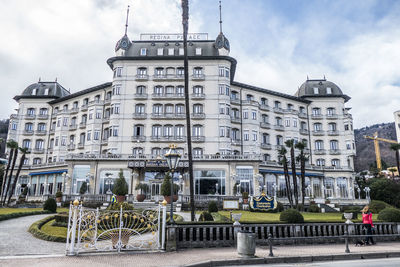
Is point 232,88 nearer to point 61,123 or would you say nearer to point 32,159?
point 61,123

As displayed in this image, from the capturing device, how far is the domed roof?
56003 millimetres

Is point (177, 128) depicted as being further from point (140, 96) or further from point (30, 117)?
point (30, 117)

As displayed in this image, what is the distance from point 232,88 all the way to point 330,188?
2371 cm

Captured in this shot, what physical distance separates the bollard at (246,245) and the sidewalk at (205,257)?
242 millimetres

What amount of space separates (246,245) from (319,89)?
53132mm

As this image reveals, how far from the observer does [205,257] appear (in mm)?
10250

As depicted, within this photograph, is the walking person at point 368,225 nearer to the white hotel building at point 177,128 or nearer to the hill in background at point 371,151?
the white hotel building at point 177,128

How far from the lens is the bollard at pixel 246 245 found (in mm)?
10227

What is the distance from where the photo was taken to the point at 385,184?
44.0m

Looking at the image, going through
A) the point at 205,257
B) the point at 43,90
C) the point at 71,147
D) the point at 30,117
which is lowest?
the point at 205,257

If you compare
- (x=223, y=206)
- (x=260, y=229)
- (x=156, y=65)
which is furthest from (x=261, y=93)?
(x=260, y=229)

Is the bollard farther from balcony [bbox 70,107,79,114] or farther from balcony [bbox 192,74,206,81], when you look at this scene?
balcony [bbox 70,107,79,114]

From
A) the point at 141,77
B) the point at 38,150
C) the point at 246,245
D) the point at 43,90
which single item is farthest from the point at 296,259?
the point at 43,90

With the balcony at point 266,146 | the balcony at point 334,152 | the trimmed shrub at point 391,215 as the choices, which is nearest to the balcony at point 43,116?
the balcony at point 266,146
